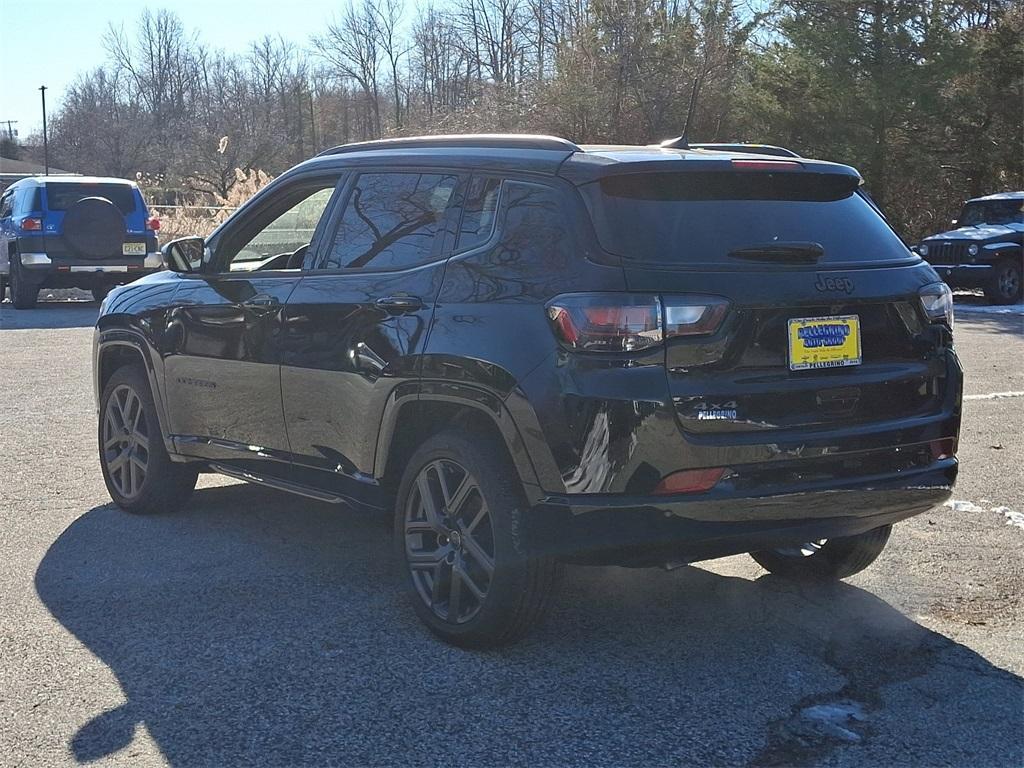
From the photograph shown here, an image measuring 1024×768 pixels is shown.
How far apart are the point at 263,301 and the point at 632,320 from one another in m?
2.06

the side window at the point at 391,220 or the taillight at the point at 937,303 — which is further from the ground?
the side window at the point at 391,220

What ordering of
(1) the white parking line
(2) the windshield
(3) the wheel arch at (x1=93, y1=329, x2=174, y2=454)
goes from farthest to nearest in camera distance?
(2) the windshield, (1) the white parking line, (3) the wheel arch at (x1=93, y1=329, x2=174, y2=454)

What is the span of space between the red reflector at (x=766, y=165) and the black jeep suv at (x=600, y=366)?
0.01 meters

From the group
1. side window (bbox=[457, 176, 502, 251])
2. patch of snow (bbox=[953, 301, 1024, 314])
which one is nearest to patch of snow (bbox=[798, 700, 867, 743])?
side window (bbox=[457, 176, 502, 251])

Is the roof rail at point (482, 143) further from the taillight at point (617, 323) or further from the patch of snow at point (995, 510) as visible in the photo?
the patch of snow at point (995, 510)

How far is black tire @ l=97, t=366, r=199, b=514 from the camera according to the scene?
20.0 feet

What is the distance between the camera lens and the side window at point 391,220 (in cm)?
460

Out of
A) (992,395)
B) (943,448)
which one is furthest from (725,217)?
(992,395)

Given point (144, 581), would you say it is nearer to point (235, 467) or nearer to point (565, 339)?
point (235, 467)

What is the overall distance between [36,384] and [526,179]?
7809 millimetres

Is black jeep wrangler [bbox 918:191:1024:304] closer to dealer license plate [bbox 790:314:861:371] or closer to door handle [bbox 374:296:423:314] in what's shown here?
dealer license plate [bbox 790:314:861:371]

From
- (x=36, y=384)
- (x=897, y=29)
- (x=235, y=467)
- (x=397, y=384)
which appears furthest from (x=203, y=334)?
(x=897, y=29)

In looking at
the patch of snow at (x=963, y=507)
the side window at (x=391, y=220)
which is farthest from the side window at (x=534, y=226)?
the patch of snow at (x=963, y=507)

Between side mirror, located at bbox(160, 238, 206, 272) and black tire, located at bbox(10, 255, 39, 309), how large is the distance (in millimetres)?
13852
